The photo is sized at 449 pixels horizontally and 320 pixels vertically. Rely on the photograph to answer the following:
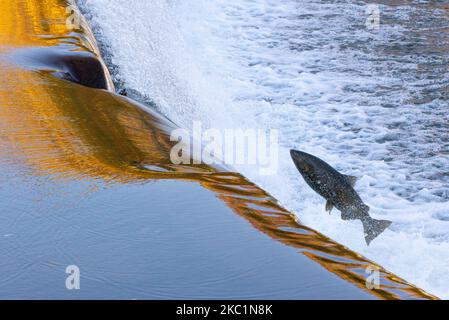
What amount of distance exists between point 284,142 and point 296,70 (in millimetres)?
2037

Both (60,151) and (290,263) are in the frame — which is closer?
(290,263)

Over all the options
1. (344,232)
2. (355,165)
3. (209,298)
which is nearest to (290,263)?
(209,298)

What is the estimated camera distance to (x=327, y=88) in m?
7.40

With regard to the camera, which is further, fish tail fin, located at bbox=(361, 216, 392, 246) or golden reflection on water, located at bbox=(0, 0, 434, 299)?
fish tail fin, located at bbox=(361, 216, 392, 246)

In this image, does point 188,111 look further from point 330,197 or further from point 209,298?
point 209,298

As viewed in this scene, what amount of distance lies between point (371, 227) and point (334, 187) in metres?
0.32

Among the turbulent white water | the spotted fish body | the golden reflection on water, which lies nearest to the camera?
the golden reflection on water

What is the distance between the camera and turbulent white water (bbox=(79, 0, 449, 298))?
4.74 m

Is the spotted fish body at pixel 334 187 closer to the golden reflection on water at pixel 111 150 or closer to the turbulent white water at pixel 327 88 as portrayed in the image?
→ the turbulent white water at pixel 327 88

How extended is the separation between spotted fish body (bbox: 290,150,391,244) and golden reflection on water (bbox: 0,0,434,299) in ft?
1.50

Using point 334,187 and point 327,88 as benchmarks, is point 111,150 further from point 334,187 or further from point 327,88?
point 327,88

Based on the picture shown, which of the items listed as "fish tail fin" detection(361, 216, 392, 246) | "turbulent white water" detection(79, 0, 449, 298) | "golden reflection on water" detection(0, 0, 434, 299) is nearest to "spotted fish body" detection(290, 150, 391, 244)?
"fish tail fin" detection(361, 216, 392, 246)

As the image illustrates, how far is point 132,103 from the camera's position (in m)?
4.24

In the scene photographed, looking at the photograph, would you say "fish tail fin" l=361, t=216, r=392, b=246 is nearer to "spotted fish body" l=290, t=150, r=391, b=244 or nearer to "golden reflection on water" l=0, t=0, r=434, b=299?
"spotted fish body" l=290, t=150, r=391, b=244
